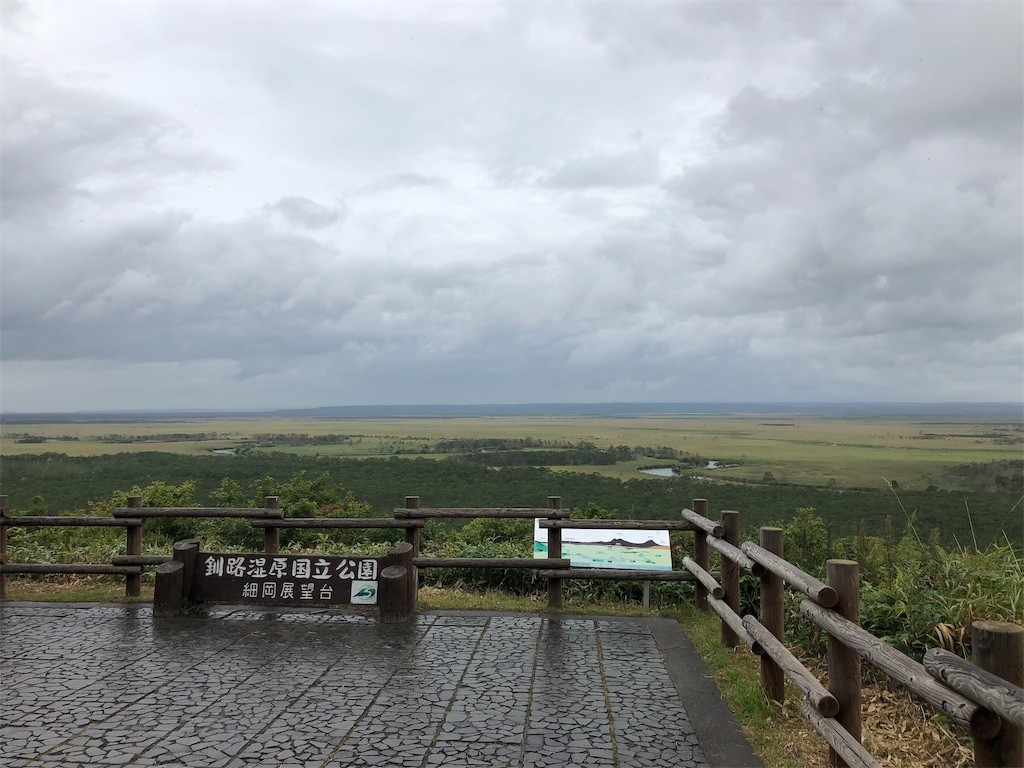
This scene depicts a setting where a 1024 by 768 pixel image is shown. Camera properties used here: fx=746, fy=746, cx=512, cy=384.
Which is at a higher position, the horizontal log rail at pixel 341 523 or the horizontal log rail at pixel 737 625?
the horizontal log rail at pixel 341 523

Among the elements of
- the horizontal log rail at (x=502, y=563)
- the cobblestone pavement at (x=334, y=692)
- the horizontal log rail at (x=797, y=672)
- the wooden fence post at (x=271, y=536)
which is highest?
the wooden fence post at (x=271, y=536)

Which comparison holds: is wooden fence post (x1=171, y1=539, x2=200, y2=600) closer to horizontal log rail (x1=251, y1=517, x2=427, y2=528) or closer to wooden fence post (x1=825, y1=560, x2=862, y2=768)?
horizontal log rail (x1=251, y1=517, x2=427, y2=528)

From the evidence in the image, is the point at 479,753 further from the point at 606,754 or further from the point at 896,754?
the point at 896,754

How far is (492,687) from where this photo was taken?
17.1 feet

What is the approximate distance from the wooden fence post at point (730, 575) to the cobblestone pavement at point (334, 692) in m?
0.62

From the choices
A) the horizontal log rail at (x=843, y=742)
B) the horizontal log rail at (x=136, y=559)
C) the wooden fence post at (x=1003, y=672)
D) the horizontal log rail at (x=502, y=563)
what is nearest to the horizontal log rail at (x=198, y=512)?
the horizontal log rail at (x=136, y=559)

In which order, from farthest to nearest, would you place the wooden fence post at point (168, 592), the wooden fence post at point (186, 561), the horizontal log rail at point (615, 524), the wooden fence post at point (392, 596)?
the horizontal log rail at point (615, 524)
the wooden fence post at point (186, 561)
the wooden fence post at point (168, 592)
the wooden fence post at point (392, 596)

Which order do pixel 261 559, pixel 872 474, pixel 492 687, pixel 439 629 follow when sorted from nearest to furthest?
pixel 492 687 < pixel 439 629 < pixel 261 559 < pixel 872 474

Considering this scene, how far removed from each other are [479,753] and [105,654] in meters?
3.50

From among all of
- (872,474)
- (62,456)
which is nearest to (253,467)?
(62,456)

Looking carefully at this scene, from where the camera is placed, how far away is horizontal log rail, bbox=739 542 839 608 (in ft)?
12.7

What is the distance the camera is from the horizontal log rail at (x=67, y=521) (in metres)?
7.88

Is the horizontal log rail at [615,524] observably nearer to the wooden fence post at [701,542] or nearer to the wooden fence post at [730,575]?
the wooden fence post at [701,542]

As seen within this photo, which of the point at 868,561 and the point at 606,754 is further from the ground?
the point at 868,561
